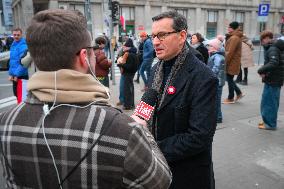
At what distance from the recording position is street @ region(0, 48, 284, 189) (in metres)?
3.91

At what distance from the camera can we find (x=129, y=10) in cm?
4091

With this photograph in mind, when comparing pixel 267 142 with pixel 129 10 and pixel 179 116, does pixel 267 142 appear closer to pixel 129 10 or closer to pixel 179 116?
pixel 179 116

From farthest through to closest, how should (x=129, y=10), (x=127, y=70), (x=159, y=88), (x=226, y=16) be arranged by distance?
(x=226, y=16), (x=129, y=10), (x=127, y=70), (x=159, y=88)

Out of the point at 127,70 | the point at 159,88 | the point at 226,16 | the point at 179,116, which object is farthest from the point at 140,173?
the point at 226,16

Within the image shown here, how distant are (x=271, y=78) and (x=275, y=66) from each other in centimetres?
27

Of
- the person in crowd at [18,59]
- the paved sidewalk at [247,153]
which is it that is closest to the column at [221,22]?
the paved sidewalk at [247,153]

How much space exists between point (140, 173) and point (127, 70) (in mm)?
6403

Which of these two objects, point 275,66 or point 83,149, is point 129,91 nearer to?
point 275,66

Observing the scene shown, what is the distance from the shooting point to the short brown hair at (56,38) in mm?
1183

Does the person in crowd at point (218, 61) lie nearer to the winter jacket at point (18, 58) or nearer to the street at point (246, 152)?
the street at point (246, 152)

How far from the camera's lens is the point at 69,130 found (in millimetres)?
1155

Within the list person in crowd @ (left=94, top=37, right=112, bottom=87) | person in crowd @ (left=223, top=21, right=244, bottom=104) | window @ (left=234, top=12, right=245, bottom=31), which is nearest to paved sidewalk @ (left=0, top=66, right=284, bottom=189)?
person in crowd @ (left=223, top=21, right=244, bottom=104)

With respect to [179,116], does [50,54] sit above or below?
above

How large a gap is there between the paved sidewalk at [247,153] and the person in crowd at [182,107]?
1.81 m
